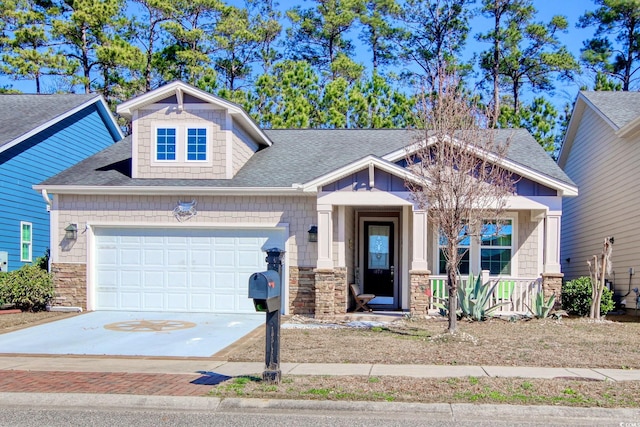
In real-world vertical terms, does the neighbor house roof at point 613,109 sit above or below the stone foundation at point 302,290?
above

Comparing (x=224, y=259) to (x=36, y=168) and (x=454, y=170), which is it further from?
(x=36, y=168)

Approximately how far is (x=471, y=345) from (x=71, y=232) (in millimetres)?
10378

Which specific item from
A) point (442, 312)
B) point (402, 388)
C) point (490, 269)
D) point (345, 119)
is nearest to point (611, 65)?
point (345, 119)

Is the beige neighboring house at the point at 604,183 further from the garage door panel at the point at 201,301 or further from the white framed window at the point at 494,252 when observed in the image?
the garage door panel at the point at 201,301

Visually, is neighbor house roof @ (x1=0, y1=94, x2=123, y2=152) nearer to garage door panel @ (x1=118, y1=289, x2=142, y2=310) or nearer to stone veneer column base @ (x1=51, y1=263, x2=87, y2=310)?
stone veneer column base @ (x1=51, y1=263, x2=87, y2=310)

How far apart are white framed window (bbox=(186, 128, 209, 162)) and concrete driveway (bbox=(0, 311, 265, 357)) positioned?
13.2 ft

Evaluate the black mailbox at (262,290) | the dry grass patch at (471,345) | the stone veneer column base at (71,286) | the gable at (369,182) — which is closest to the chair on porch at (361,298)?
the dry grass patch at (471,345)

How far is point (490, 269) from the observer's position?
16234 millimetres

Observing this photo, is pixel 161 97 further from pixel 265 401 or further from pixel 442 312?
pixel 265 401

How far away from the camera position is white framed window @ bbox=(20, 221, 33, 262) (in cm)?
1912

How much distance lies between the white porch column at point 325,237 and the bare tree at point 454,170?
9.77ft

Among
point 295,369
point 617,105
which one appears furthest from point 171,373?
point 617,105

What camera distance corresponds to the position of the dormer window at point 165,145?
16.8 meters

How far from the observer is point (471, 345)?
10.9 metres
